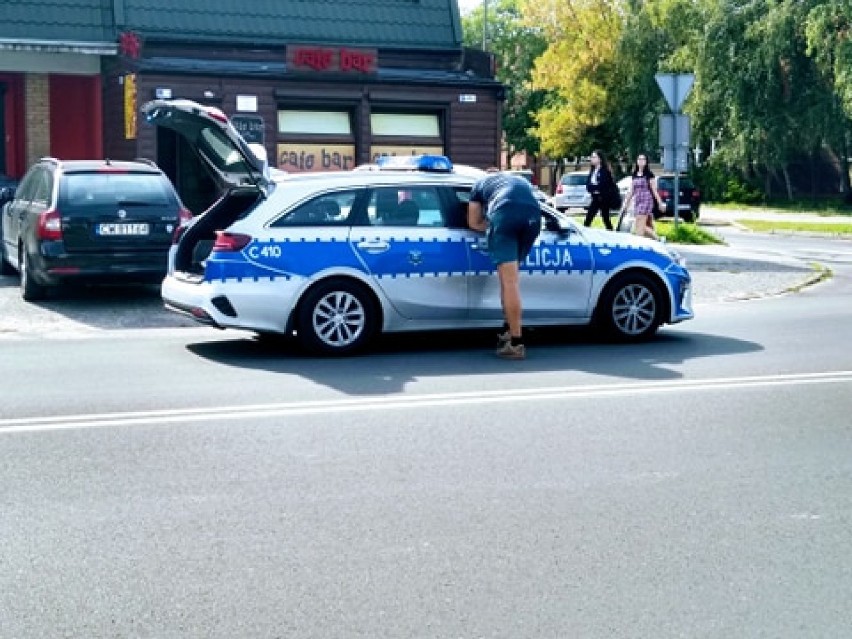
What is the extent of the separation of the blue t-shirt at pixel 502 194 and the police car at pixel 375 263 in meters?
0.36

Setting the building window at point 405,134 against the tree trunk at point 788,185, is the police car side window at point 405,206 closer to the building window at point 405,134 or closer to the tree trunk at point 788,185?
the building window at point 405,134

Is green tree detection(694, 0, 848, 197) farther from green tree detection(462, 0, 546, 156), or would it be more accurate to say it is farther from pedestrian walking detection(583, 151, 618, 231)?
green tree detection(462, 0, 546, 156)

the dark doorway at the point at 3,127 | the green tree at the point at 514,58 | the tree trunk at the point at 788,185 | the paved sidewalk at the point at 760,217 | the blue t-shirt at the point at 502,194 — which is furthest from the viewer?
the green tree at the point at 514,58

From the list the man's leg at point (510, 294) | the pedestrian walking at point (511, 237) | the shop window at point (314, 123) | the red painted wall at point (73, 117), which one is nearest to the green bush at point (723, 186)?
the shop window at point (314, 123)

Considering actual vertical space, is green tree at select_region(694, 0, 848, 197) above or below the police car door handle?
above

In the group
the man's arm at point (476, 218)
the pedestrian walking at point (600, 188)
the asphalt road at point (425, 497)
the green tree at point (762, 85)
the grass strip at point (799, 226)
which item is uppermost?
the green tree at point (762, 85)

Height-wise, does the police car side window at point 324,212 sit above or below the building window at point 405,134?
below

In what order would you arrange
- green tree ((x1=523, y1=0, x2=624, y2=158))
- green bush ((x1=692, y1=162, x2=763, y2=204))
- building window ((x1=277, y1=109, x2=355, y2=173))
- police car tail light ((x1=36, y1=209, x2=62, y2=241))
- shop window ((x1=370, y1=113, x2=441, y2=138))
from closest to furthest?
1. police car tail light ((x1=36, y1=209, x2=62, y2=241))
2. building window ((x1=277, y1=109, x2=355, y2=173))
3. shop window ((x1=370, y1=113, x2=441, y2=138))
4. green bush ((x1=692, y1=162, x2=763, y2=204))
5. green tree ((x1=523, y1=0, x2=624, y2=158))

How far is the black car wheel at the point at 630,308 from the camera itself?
12.2m

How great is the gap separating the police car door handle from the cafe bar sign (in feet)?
42.7

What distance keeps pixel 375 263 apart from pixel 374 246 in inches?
5.5

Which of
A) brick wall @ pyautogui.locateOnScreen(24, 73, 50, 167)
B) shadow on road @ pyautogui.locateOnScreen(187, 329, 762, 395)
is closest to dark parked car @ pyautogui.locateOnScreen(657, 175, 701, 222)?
brick wall @ pyautogui.locateOnScreen(24, 73, 50, 167)

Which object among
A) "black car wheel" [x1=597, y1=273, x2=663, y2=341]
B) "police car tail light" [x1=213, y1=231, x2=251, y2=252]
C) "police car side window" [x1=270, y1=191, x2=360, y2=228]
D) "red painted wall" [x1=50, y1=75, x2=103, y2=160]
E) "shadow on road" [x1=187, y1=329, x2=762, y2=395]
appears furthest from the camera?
"red painted wall" [x1=50, y1=75, x2=103, y2=160]

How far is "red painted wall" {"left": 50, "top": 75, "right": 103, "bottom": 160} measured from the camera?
85.0 feet
